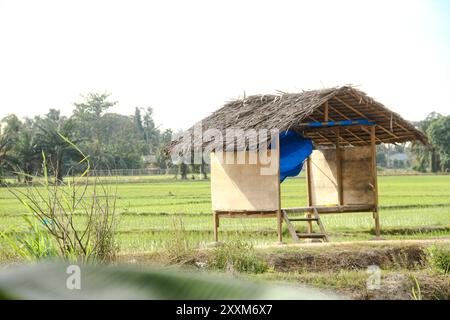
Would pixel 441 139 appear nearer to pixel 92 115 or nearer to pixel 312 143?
pixel 92 115

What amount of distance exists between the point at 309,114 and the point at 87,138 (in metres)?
29.7

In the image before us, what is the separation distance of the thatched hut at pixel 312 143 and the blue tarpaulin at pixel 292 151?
2cm

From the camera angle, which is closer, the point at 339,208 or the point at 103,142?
the point at 339,208

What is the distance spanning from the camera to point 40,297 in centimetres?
229

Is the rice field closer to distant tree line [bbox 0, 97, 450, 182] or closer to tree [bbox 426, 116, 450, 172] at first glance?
distant tree line [bbox 0, 97, 450, 182]

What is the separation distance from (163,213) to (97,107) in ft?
164

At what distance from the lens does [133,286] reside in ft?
7.72

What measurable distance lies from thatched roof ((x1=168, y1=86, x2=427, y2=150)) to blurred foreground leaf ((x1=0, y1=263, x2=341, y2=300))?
896 cm

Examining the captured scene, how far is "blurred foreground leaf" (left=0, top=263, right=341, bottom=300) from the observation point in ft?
7.60

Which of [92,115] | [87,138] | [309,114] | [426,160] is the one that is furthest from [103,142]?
[309,114]

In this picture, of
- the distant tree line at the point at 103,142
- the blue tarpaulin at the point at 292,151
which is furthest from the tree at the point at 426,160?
the blue tarpaulin at the point at 292,151
